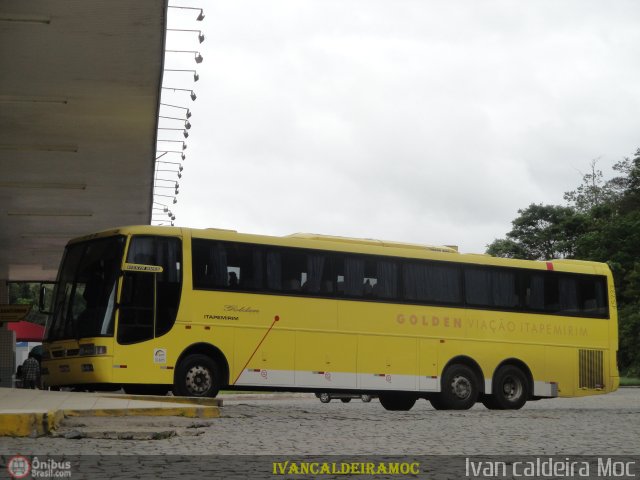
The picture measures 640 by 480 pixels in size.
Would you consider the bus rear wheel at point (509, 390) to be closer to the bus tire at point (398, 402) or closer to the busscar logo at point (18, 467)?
the bus tire at point (398, 402)

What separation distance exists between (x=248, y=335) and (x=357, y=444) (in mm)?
7931

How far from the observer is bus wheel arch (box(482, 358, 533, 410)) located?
22469 millimetres

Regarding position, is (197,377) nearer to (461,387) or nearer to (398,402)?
(461,387)

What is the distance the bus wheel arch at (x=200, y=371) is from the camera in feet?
59.9

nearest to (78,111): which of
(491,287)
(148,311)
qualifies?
(148,311)

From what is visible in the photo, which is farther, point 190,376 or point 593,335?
point 593,335

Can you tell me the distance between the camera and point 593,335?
24016 millimetres

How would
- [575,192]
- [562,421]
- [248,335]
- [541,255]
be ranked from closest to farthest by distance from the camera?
[562,421] → [248,335] → [541,255] → [575,192]

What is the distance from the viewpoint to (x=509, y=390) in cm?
2277

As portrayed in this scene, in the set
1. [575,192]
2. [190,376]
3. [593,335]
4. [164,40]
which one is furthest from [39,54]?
[575,192]

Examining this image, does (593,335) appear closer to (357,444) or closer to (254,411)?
(254,411)

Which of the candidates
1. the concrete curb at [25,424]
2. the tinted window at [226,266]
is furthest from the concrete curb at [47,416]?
the tinted window at [226,266]

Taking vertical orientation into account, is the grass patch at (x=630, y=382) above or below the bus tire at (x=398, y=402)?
below

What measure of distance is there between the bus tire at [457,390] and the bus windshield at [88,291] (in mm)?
7326
